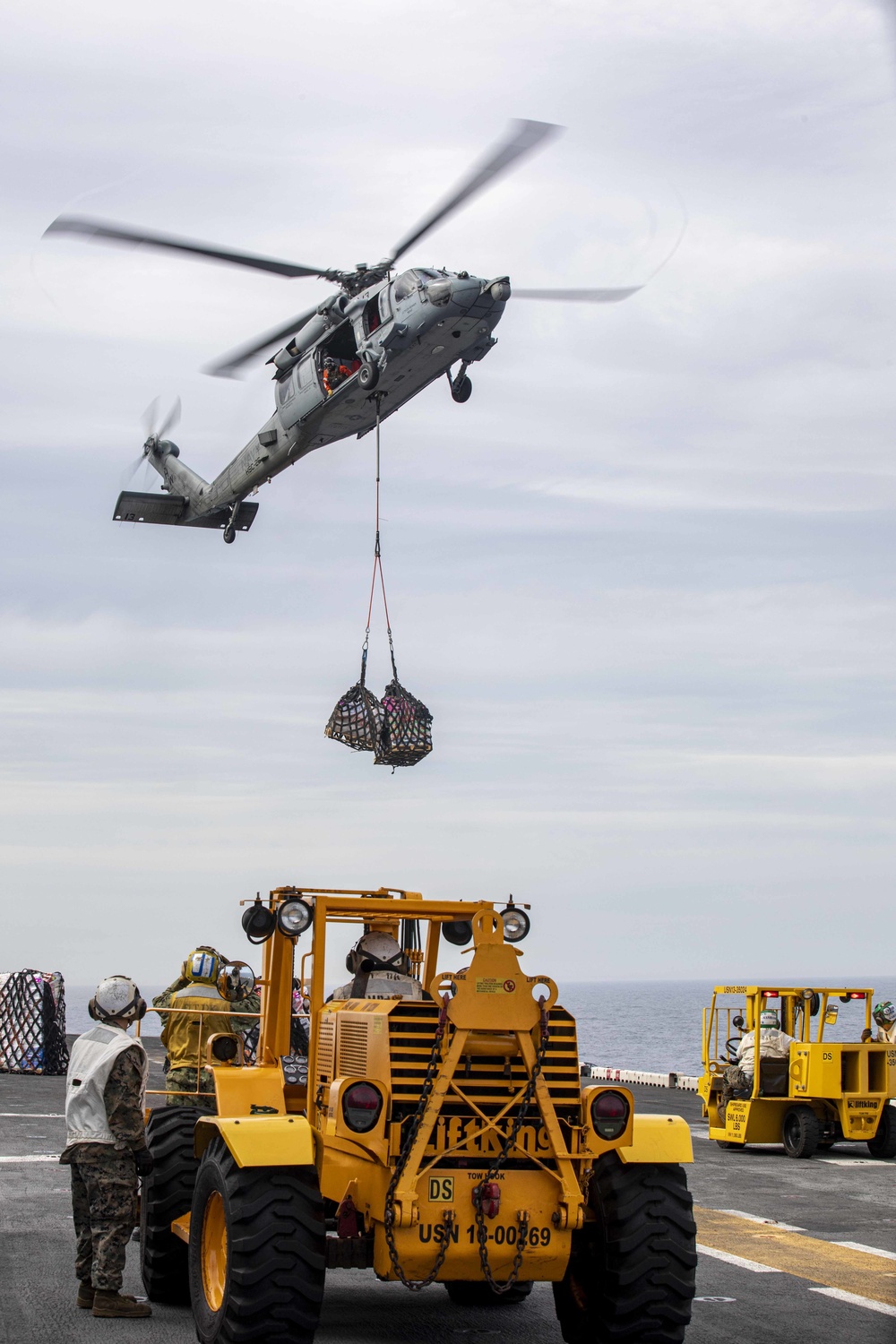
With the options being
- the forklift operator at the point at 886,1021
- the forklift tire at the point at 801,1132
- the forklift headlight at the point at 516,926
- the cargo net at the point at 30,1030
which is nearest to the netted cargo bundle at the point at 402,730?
the forklift tire at the point at 801,1132

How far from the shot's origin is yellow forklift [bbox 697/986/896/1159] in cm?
1853

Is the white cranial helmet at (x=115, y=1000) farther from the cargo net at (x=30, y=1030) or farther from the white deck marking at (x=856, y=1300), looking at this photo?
the cargo net at (x=30, y=1030)

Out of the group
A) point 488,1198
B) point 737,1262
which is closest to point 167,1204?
point 488,1198

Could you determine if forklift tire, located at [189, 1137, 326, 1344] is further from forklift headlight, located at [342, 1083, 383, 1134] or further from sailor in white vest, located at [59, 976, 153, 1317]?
sailor in white vest, located at [59, 976, 153, 1317]

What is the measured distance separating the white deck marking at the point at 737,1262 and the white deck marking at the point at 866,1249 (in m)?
1.05

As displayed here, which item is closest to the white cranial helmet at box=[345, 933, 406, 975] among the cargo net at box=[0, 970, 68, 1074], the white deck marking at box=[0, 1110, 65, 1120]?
the white deck marking at box=[0, 1110, 65, 1120]

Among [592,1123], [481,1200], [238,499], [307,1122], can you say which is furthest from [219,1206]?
[238,499]

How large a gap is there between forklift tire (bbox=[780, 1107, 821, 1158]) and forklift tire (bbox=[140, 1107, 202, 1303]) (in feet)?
35.2

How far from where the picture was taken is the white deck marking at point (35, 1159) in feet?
51.7

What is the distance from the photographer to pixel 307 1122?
7.85m

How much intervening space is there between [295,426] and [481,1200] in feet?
49.3

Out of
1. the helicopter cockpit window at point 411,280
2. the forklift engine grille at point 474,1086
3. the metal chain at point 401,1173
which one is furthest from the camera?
the helicopter cockpit window at point 411,280

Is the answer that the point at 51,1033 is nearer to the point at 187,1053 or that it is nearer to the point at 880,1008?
the point at 880,1008

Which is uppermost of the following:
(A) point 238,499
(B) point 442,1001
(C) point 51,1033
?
(A) point 238,499
